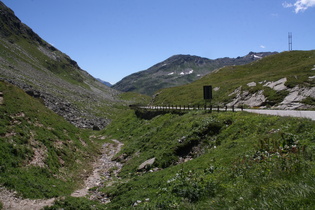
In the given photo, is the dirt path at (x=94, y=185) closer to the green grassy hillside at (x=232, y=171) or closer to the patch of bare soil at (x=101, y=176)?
the patch of bare soil at (x=101, y=176)

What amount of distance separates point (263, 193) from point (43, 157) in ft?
63.9

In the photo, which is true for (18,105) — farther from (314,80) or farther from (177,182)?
(314,80)

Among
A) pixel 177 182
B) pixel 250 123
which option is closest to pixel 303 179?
pixel 177 182

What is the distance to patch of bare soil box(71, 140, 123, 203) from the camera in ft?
58.5

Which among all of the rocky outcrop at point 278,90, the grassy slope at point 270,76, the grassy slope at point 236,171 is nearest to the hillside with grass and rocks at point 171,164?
the grassy slope at point 236,171

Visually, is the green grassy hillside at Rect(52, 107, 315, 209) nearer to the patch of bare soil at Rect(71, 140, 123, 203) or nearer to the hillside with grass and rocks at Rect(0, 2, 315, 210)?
the hillside with grass and rocks at Rect(0, 2, 315, 210)

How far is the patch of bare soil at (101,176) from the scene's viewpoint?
58.5 feet

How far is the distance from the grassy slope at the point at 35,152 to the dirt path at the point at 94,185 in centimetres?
67

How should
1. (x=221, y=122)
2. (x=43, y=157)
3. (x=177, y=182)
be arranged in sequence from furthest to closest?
(x=221, y=122) → (x=43, y=157) → (x=177, y=182)

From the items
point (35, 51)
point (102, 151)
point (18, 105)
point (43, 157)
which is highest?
Result: point (35, 51)

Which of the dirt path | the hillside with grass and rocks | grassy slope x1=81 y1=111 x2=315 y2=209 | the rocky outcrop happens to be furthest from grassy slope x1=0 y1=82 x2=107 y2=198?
the rocky outcrop

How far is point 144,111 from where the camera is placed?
2179 inches

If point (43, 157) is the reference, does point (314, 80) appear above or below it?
above

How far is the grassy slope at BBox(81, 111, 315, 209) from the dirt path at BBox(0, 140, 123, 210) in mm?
1527
